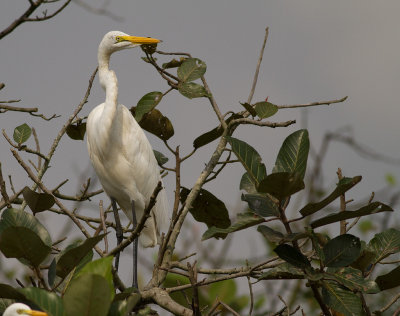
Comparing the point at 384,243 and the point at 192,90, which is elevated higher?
the point at 192,90

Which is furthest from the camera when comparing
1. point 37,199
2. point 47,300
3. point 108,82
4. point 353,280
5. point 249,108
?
point 108,82

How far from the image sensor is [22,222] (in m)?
2.11

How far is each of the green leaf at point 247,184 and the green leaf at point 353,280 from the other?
0.35m

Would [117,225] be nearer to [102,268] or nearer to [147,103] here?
[147,103]

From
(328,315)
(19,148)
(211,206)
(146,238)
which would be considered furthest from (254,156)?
(146,238)

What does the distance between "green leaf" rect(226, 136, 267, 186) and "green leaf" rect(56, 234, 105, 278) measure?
0.50 meters

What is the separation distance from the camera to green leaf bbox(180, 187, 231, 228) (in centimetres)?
327

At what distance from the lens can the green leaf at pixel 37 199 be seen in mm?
2572

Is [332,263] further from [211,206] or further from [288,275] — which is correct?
[211,206]

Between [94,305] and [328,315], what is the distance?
0.81 m

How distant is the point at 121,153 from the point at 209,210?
7.07 feet

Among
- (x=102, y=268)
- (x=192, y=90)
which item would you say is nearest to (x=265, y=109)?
(x=192, y=90)

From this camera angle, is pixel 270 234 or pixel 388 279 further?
pixel 388 279

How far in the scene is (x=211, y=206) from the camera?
3.28 m
